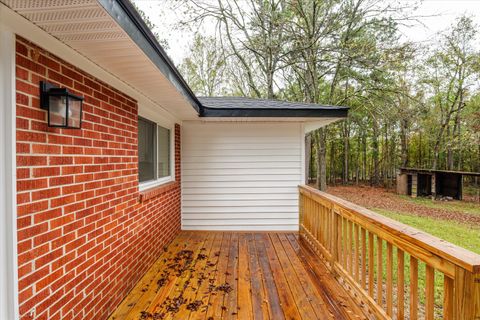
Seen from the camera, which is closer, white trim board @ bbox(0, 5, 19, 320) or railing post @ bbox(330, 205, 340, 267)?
white trim board @ bbox(0, 5, 19, 320)

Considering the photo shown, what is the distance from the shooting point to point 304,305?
2.51m

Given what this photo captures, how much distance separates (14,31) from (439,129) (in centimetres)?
1671

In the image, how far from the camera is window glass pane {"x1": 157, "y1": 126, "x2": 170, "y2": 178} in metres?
4.11

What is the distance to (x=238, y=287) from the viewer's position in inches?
112

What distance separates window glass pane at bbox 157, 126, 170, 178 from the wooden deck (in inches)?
50.2

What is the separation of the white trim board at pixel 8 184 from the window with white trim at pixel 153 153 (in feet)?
6.28

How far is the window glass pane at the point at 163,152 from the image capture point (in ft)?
13.5

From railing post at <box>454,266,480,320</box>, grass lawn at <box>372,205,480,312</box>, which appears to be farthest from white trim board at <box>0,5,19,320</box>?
grass lawn at <box>372,205,480,312</box>

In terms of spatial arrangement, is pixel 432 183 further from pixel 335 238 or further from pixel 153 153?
pixel 153 153

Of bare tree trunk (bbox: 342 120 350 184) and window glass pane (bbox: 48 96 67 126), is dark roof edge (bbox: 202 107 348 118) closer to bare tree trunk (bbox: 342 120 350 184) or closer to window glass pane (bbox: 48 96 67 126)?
window glass pane (bbox: 48 96 67 126)

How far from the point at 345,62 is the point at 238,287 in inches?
318

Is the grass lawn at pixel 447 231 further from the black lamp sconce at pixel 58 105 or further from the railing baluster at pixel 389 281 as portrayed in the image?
the black lamp sconce at pixel 58 105

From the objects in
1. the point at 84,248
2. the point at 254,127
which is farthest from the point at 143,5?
the point at 84,248

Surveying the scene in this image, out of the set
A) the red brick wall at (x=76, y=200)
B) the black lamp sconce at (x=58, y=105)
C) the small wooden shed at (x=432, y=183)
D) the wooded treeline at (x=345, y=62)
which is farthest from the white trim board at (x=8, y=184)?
the small wooden shed at (x=432, y=183)
